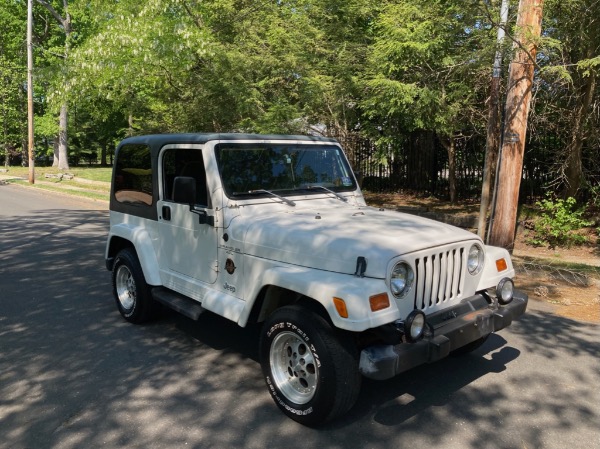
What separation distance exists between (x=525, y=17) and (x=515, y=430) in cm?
592

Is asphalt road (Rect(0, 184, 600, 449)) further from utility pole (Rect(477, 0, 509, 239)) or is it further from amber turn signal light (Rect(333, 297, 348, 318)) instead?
utility pole (Rect(477, 0, 509, 239))

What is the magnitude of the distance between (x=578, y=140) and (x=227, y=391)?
8597 mm

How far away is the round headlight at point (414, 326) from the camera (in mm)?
3072

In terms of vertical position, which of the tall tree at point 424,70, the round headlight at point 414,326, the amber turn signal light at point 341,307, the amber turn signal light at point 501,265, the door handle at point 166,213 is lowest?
the round headlight at point 414,326

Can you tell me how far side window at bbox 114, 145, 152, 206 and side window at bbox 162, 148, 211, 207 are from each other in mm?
268

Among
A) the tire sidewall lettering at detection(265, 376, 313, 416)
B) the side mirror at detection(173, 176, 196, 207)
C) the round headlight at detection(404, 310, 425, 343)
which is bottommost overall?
the tire sidewall lettering at detection(265, 376, 313, 416)

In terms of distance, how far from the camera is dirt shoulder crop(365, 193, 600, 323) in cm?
616

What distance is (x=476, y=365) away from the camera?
433cm

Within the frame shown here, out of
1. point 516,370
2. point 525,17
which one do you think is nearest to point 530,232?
point 525,17

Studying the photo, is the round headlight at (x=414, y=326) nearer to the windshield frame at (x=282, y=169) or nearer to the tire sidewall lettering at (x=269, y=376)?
the tire sidewall lettering at (x=269, y=376)

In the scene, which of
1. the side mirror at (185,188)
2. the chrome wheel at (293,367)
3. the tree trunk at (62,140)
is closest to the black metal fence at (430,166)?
the side mirror at (185,188)

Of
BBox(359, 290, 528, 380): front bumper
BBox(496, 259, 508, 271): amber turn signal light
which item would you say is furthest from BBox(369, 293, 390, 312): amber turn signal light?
BBox(496, 259, 508, 271): amber turn signal light

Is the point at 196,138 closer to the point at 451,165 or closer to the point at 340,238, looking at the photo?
the point at 340,238

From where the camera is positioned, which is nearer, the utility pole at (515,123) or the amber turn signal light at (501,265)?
the amber turn signal light at (501,265)
